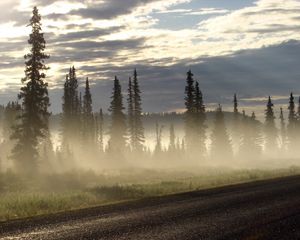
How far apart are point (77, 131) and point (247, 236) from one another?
68.7 meters

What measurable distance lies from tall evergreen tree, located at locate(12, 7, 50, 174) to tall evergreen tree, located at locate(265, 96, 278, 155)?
66.9 meters

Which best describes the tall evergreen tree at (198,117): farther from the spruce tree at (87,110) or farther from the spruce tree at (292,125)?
the spruce tree at (292,125)

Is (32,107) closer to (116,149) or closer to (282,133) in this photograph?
(116,149)

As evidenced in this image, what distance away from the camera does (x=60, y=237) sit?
35.1ft

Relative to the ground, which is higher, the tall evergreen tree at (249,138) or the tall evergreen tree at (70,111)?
the tall evergreen tree at (70,111)

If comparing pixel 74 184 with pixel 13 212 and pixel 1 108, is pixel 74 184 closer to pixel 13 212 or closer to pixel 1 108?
pixel 13 212

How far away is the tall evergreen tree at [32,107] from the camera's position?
4303 cm

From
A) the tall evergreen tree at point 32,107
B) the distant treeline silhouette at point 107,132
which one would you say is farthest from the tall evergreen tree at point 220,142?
the tall evergreen tree at point 32,107

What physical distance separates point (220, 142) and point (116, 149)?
2530cm

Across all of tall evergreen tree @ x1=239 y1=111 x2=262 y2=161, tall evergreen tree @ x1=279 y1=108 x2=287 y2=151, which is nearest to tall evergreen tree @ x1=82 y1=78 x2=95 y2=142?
tall evergreen tree @ x1=239 y1=111 x2=262 y2=161

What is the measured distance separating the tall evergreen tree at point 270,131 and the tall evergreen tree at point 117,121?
1481 inches

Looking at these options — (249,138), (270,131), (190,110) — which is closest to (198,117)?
(190,110)

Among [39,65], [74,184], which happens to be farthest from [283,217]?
[39,65]

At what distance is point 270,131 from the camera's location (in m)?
111
